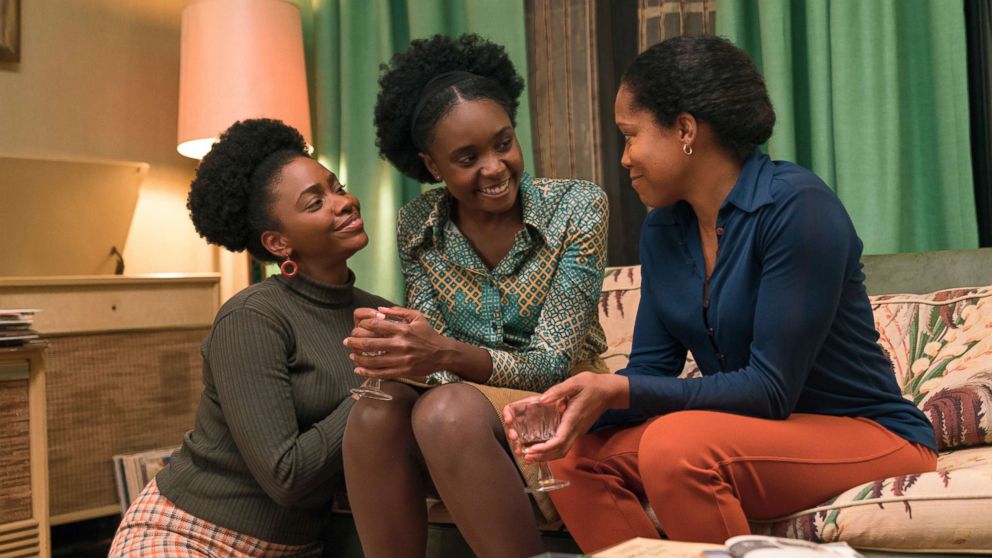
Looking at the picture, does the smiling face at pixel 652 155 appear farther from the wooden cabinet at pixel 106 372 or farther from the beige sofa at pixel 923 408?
the wooden cabinet at pixel 106 372

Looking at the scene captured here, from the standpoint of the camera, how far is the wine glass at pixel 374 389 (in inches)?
56.3

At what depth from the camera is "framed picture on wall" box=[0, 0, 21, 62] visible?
3080mm

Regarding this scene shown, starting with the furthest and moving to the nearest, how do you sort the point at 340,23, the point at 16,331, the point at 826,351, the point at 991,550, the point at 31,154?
the point at 340,23 < the point at 31,154 < the point at 16,331 < the point at 826,351 < the point at 991,550

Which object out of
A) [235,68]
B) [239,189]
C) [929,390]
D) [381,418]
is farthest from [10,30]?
[929,390]

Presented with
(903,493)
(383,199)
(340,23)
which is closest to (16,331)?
(383,199)

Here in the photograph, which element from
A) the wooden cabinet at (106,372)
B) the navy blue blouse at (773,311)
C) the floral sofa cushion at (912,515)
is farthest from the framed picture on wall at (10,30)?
the floral sofa cushion at (912,515)

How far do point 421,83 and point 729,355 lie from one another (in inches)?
33.5

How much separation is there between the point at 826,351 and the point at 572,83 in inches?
68.6

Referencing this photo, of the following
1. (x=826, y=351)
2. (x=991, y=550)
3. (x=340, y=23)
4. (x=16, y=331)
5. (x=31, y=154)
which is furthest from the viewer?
(x=340, y=23)

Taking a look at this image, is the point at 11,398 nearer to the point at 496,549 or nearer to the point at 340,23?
the point at 496,549

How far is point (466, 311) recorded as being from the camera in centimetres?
180

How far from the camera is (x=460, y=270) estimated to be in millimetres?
1826

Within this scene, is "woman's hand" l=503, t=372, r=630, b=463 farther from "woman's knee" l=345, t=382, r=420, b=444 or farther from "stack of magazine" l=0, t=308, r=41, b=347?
"stack of magazine" l=0, t=308, r=41, b=347

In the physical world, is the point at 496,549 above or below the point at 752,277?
below
